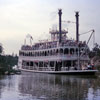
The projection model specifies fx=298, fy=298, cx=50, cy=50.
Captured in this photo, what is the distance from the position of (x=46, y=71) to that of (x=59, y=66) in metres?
2.91

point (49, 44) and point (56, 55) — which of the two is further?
point (49, 44)

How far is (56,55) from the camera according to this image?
190ft

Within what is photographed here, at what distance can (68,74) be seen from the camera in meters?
53.7

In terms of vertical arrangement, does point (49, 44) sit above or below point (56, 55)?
above

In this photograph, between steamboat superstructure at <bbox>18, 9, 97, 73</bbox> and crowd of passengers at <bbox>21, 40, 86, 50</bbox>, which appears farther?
crowd of passengers at <bbox>21, 40, 86, 50</bbox>

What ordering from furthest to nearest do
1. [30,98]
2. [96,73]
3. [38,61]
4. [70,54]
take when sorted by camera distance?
1. [38,61]
2. [70,54]
3. [96,73]
4. [30,98]

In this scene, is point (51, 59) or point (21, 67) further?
point (21, 67)

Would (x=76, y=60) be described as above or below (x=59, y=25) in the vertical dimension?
Result: below

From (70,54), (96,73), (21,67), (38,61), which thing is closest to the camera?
(96,73)

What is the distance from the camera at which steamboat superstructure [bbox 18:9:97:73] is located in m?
56.8

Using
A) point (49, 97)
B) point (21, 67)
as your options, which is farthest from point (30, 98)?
point (21, 67)

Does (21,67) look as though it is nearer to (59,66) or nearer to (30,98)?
(59,66)

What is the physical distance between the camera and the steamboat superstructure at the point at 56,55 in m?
56.8

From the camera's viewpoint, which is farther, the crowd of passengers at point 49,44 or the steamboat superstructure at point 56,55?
the crowd of passengers at point 49,44
